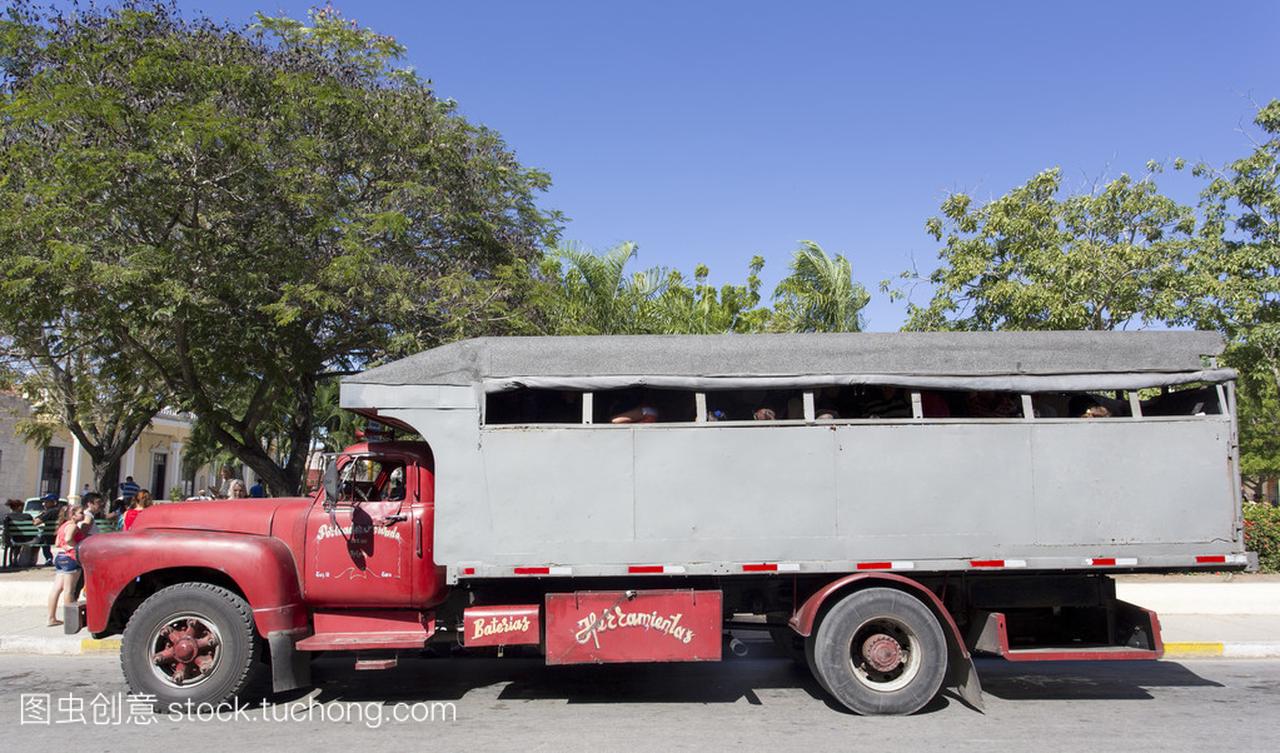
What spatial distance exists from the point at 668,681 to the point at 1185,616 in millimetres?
7440

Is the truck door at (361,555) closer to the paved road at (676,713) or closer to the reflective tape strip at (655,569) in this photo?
the paved road at (676,713)

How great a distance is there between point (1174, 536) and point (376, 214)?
10.1 m

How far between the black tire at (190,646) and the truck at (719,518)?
2cm

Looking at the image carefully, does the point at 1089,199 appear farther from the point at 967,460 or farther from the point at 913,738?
the point at 913,738

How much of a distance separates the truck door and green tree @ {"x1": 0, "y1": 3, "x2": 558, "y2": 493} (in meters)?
5.15

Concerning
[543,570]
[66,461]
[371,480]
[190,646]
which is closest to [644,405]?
[543,570]

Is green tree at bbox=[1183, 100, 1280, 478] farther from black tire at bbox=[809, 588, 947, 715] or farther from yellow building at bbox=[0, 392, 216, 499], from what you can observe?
yellow building at bbox=[0, 392, 216, 499]

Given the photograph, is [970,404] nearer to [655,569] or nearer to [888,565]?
[888,565]

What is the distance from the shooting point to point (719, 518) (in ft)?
22.0

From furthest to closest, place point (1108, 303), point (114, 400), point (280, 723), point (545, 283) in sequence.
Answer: point (114, 400)
point (545, 283)
point (1108, 303)
point (280, 723)

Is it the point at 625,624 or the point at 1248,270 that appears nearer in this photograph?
the point at 625,624

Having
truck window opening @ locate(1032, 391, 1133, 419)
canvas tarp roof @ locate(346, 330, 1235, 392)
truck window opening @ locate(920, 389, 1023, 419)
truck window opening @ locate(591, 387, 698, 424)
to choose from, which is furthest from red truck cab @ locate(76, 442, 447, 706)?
truck window opening @ locate(1032, 391, 1133, 419)

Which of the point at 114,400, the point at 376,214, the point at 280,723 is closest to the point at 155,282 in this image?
the point at 376,214

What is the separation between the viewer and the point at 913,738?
613cm
